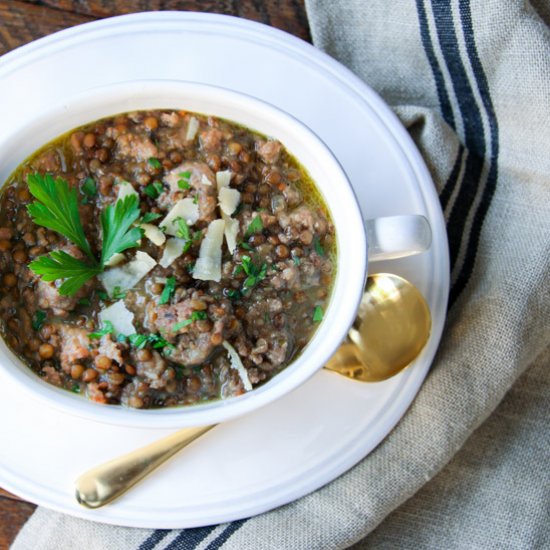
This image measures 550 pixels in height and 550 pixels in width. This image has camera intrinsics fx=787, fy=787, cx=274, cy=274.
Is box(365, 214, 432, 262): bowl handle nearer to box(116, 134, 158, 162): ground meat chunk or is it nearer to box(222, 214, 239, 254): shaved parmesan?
box(222, 214, 239, 254): shaved parmesan

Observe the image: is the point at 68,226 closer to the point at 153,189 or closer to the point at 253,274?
the point at 153,189

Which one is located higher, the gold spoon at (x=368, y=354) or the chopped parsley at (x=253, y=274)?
the chopped parsley at (x=253, y=274)

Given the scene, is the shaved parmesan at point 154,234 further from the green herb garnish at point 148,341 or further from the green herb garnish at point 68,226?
the green herb garnish at point 148,341

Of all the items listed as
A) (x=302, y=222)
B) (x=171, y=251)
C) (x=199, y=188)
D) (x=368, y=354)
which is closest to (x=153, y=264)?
(x=171, y=251)

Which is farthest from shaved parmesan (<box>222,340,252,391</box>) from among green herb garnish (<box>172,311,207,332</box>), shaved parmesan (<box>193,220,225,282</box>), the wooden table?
the wooden table

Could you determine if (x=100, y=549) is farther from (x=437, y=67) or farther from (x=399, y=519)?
(x=437, y=67)

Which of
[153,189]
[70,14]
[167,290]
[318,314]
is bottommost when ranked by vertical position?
[318,314]

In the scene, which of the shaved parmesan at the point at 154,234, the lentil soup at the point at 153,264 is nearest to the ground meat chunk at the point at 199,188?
the lentil soup at the point at 153,264

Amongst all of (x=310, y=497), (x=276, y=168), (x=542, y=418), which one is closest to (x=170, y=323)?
(x=276, y=168)
